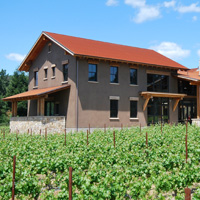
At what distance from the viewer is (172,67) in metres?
25.0

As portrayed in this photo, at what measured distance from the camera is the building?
2078 centimetres

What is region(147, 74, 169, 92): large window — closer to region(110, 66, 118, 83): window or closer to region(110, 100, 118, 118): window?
region(110, 66, 118, 83): window

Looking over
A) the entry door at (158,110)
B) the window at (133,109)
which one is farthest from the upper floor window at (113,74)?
the entry door at (158,110)

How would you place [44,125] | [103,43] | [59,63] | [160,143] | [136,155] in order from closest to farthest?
[136,155], [160,143], [44,125], [59,63], [103,43]

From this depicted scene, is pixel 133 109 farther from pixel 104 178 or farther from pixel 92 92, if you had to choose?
pixel 104 178

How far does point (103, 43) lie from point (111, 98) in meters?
6.74

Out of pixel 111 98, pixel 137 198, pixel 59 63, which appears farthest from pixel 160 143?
pixel 59 63

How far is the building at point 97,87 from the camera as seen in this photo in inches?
818

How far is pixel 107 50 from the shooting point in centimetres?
2364

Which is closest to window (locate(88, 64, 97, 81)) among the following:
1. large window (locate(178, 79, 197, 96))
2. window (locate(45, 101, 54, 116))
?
window (locate(45, 101, 54, 116))

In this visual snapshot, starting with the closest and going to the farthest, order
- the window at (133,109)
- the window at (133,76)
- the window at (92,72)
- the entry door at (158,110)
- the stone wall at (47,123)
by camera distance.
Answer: the stone wall at (47,123) → the window at (92,72) → the window at (133,109) → the window at (133,76) → the entry door at (158,110)

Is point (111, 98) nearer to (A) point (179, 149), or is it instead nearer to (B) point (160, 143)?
(B) point (160, 143)

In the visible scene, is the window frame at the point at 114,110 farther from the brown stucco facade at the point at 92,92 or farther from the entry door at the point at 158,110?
the entry door at the point at 158,110

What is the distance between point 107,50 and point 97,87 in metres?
3.97
